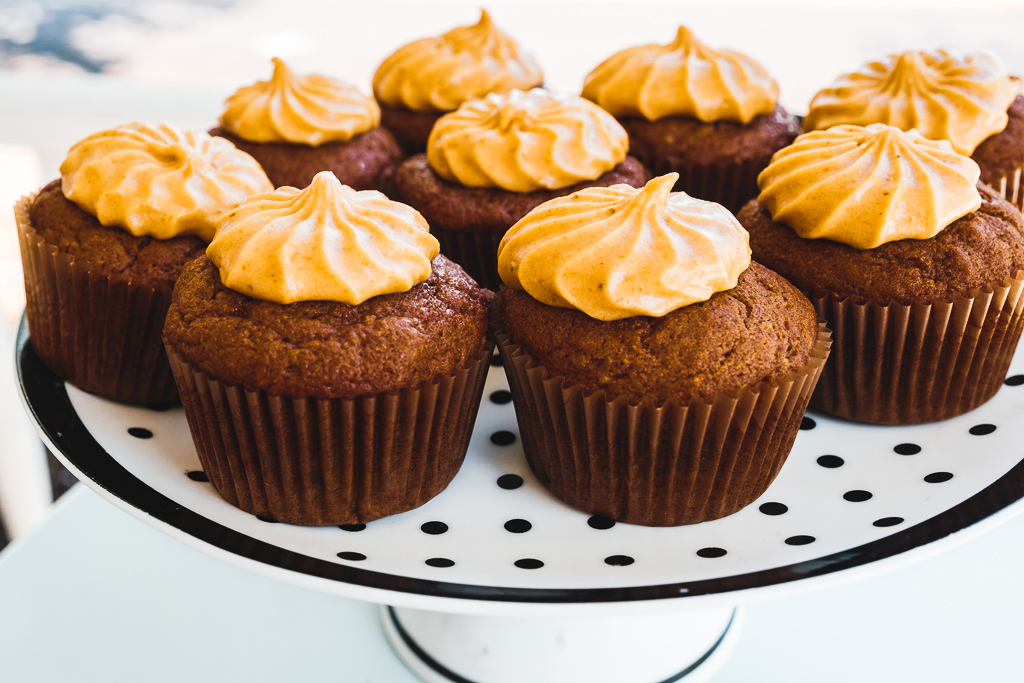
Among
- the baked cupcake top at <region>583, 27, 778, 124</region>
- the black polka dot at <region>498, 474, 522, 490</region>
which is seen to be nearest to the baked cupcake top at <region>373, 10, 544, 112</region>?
the baked cupcake top at <region>583, 27, 778, 124</region>

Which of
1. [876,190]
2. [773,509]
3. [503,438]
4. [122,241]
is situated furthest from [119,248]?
[876,190]

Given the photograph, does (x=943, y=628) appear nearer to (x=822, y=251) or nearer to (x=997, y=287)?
(x=997, y=287)

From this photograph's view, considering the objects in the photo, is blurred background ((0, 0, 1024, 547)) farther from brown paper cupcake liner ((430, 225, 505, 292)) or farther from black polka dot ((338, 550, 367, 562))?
black polka dot ((338, 550, 367, 562))

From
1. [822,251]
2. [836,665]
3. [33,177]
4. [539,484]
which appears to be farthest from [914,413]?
[33,177]

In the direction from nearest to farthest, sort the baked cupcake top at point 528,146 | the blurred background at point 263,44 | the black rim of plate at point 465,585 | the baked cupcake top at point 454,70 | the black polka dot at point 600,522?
the black rim of plate at point 465,585 → the black polka dot at point 600,522 → the baked cupcake top at point 528,146 → the baked cupcake top at point 454,70 → the blurred background at point 263,44

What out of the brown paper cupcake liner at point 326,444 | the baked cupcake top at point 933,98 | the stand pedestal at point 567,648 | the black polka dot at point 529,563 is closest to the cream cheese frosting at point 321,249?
the brown paper cupcake liner at point 326,444

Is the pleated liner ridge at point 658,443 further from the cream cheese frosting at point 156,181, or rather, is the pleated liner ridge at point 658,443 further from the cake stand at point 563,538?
the cream cheese frosting at point 156,181
